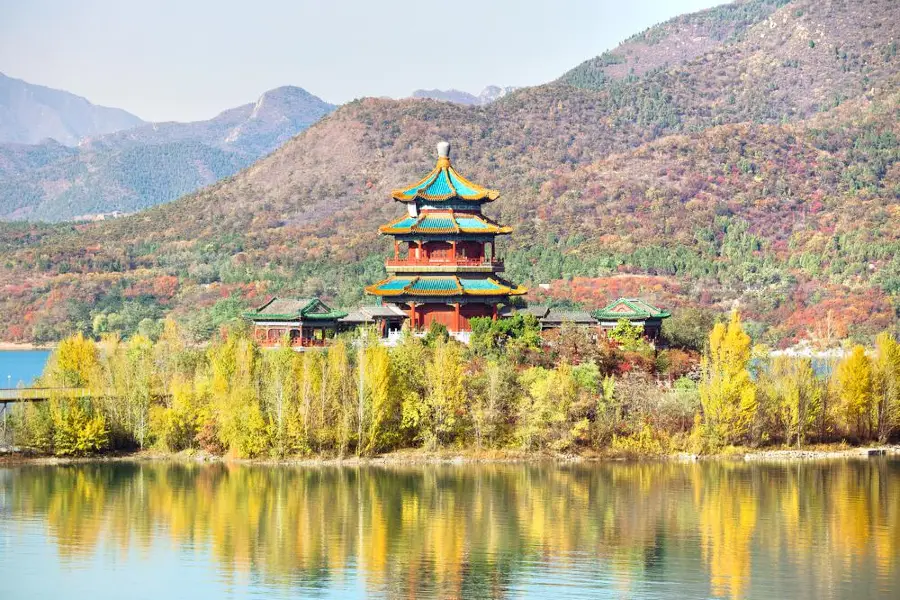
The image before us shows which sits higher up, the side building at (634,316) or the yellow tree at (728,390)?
the side building at (634,316)

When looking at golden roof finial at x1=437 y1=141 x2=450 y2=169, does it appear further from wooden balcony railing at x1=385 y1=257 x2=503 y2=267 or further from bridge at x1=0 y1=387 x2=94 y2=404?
bridge at x1=0 y1=387 x2=94 y2=404

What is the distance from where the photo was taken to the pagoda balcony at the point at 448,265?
6506 centimetres

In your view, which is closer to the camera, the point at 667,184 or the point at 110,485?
the point at 110,485

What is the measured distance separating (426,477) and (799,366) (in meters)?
15.0

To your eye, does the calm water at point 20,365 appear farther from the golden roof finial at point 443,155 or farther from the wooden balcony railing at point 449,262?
the golden roof finial at point 443,155

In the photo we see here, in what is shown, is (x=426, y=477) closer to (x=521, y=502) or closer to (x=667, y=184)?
(x=521, y=502)

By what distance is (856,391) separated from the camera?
58.7 m

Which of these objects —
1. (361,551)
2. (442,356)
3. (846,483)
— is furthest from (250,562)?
(846,483)

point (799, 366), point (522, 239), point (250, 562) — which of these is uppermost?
point (522, 239)

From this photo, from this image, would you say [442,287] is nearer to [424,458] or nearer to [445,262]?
[445,262]

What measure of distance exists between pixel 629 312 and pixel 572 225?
259 ft

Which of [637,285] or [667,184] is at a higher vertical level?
[667,184]

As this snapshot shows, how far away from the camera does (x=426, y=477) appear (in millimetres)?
52031

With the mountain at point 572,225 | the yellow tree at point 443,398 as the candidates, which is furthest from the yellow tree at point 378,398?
the mountain at point 572,225
